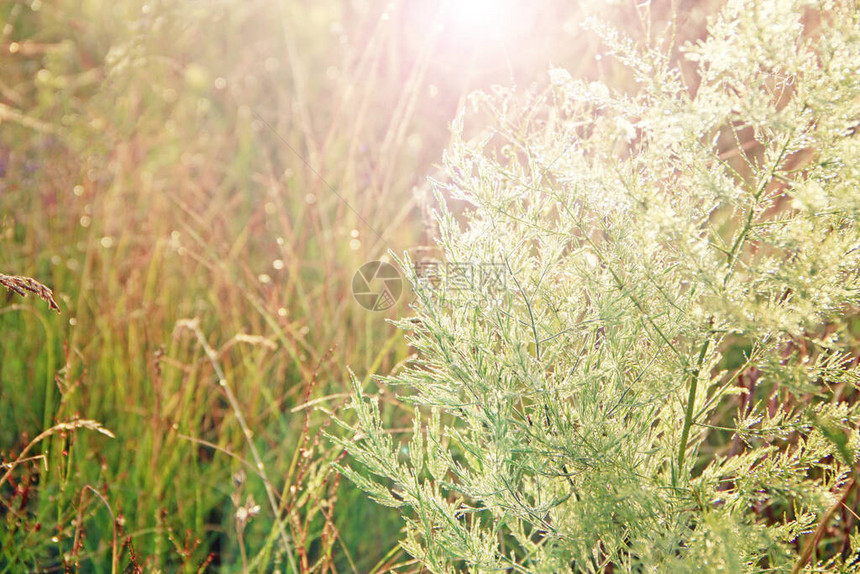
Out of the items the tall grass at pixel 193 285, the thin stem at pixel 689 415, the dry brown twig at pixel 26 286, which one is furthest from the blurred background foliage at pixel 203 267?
the thin stem at pixel 689 415

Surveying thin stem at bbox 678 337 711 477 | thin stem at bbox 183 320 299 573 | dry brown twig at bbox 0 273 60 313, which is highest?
dry brown twig at bbox 0 273 60 313

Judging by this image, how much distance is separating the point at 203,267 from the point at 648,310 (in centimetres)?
204

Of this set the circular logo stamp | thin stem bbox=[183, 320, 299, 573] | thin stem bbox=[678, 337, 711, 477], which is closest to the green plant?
thin stem bbox=[678, 337, 711, 477]

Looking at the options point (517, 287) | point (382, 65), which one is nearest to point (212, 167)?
point (382, 65)

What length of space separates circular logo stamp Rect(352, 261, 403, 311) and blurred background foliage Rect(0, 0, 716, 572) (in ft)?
0.26

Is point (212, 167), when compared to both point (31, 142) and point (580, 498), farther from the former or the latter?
point (580, 498)

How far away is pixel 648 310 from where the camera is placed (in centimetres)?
90

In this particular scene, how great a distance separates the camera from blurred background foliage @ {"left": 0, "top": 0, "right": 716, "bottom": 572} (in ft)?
5.44

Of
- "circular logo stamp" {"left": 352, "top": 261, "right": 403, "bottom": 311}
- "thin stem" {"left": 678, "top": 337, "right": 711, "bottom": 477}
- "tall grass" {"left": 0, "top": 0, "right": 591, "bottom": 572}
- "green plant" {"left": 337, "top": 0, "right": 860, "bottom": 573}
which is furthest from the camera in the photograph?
"circular logo stamp" {"left": 352, "top": 261, "right": 403, "bottom": 311}

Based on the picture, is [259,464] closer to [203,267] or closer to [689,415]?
[689,415]

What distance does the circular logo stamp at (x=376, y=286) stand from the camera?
6.84 ft

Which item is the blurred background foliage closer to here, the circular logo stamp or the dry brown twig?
the circular logo stamp

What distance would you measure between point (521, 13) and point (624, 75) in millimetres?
782

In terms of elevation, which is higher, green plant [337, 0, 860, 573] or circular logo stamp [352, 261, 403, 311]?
green plant [337, 0, 860, 573]
